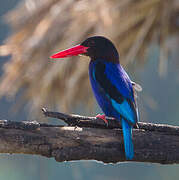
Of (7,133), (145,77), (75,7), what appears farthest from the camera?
(145,77)

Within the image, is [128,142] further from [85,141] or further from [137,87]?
[137,87]

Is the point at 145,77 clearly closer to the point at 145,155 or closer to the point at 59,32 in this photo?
the point at 59,32

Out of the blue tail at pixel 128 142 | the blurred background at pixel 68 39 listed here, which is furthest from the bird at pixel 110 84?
the blurred background at pixel 68 39

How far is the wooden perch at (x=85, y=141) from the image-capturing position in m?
2.46

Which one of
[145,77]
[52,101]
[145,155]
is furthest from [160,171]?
[145,155]

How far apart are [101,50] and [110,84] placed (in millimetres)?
352

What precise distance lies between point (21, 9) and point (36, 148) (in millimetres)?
3032

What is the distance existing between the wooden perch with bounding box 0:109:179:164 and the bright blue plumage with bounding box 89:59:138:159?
116 millimetres

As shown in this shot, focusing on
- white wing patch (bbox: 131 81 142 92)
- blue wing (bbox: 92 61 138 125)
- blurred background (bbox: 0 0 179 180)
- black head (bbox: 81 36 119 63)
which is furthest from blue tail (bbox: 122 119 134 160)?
blurred background (bbox: 0 0 179 180)

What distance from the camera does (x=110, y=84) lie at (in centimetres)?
300

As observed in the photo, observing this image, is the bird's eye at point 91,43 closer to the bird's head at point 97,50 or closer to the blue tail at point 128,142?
the bird's head at point 97,50

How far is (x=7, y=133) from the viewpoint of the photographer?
244cm

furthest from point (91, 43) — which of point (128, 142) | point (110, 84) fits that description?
point (128, 142)

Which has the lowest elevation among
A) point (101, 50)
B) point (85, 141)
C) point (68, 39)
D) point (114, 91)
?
point (85, 141)
